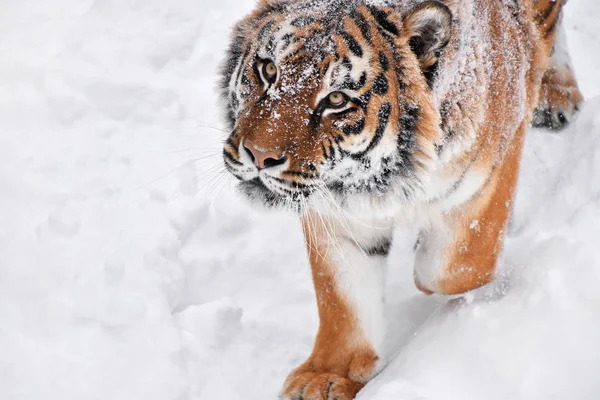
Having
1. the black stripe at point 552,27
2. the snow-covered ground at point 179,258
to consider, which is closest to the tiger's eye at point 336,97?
the snow-covered ground at point 179,258

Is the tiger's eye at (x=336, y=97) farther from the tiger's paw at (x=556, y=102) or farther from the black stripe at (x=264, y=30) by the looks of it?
the tiger's paw at (x=556, y=102)

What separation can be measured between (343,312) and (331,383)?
0.29m

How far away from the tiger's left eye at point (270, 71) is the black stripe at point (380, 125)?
1.16 ft

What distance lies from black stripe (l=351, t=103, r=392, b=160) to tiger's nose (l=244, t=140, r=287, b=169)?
25cm

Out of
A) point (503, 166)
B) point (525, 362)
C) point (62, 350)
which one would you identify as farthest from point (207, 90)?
point (525, 362)

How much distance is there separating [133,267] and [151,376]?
0.58 meters

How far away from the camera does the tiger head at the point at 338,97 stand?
2.18m

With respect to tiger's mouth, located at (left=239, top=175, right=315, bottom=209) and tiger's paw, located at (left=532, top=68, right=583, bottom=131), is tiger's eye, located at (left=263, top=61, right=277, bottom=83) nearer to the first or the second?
tiger's mouth, located at (left=239, top=175, right=315, bottom=209)

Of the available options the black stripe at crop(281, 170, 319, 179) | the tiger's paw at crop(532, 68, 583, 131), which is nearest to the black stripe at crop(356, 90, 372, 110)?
the black stripe at crop(281, 170, 319, 179)

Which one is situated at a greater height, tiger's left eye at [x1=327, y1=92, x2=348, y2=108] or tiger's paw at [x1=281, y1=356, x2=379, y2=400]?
tiger's left eye at [x1=327, y1=92, x2=348, y2=108]

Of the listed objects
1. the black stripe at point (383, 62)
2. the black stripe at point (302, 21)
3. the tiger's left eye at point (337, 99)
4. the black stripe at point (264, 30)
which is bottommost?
the tiger's left eye at point (337, 99)

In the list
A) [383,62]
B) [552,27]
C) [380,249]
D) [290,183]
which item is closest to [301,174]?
[290,183]

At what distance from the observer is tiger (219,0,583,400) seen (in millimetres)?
2201

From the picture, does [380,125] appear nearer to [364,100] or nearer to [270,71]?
[364,100]
